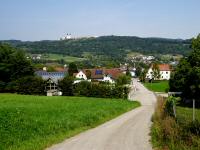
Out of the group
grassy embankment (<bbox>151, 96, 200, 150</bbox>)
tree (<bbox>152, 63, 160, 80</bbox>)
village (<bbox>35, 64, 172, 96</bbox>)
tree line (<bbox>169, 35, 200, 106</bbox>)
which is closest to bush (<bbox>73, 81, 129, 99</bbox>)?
village (<bbox>35, 64, 172, 96</bbox>)

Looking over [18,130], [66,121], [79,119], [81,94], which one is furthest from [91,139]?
[81,94]

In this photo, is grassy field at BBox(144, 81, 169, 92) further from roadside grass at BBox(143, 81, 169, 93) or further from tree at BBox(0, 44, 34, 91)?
tree at BBox(0, 44, 34, 91)

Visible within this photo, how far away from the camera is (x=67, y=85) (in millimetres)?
85000

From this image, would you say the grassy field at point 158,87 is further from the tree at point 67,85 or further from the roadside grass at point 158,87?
the tree at point 67,85

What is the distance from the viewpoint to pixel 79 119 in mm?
32875

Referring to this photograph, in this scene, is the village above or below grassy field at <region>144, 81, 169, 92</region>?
above

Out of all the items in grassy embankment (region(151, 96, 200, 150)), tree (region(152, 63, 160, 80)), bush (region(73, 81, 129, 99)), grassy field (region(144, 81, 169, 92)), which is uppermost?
tree (region(152, 63, 160, 80))

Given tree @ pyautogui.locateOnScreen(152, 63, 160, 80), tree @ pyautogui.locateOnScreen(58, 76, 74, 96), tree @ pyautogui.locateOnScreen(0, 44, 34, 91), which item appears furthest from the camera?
tree @ pyautogui.locateOnScreen(152, 63, 160, 80)

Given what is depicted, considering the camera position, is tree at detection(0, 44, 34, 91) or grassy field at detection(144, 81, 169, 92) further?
grassy field at detection(144, 81, 169, 92)

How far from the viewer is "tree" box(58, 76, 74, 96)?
84.2m

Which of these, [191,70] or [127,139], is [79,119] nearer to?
[127,139]

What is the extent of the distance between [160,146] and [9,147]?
6.81 meters

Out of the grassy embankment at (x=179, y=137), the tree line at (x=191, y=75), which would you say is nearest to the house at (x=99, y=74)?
the tree line at (x=191, y=75)

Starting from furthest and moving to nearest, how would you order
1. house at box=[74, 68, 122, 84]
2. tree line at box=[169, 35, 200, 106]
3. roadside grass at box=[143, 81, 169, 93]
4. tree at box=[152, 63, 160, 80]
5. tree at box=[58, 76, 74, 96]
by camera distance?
tree at box=[152, 63, 160, 80]
house at box=[74, 68, 122, 84]
roadside grass at box=[143, 81, 169, 93]
tree at box=[58, 76, 74, 96]
tree line at box=[169, 35, 200, 106]
